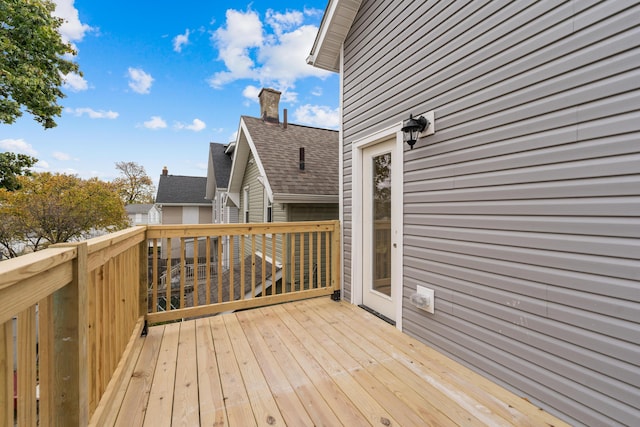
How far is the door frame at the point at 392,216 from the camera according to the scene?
2.84m

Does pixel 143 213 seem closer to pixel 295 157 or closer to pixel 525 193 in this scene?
pixel 295 157

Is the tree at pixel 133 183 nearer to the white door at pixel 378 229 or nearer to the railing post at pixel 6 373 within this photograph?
the white door at pixel 378 229

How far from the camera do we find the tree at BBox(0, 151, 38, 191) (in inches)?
311

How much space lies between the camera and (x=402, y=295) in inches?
110

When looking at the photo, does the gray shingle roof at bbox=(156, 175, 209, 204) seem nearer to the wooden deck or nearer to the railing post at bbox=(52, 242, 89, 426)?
the wooden deck

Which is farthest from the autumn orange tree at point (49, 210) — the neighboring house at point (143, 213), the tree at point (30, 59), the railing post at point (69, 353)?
the neighboring house at point (143, 213)

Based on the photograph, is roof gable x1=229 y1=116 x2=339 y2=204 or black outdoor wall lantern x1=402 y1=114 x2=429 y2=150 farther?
roof gable x1=229 y1=116 x2=339 y2=204

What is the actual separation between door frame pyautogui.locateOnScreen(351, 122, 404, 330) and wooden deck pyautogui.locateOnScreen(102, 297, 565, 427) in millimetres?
536

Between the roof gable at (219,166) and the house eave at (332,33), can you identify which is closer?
the house eave at (332,33)

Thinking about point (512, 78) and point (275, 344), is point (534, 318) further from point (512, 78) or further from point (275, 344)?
point (275, 344)

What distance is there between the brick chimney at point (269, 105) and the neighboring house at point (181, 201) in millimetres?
10318

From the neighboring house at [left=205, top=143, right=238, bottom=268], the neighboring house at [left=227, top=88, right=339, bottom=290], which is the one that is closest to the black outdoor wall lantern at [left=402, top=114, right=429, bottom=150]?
the neighboring house at [left=227, top=88, right=339, bottom=290]

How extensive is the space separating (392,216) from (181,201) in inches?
657

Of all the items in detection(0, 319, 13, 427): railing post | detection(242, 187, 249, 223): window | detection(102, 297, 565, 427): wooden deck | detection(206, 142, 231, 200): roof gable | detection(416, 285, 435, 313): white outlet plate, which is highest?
detection(206, 142, 231, 200): roof gable
